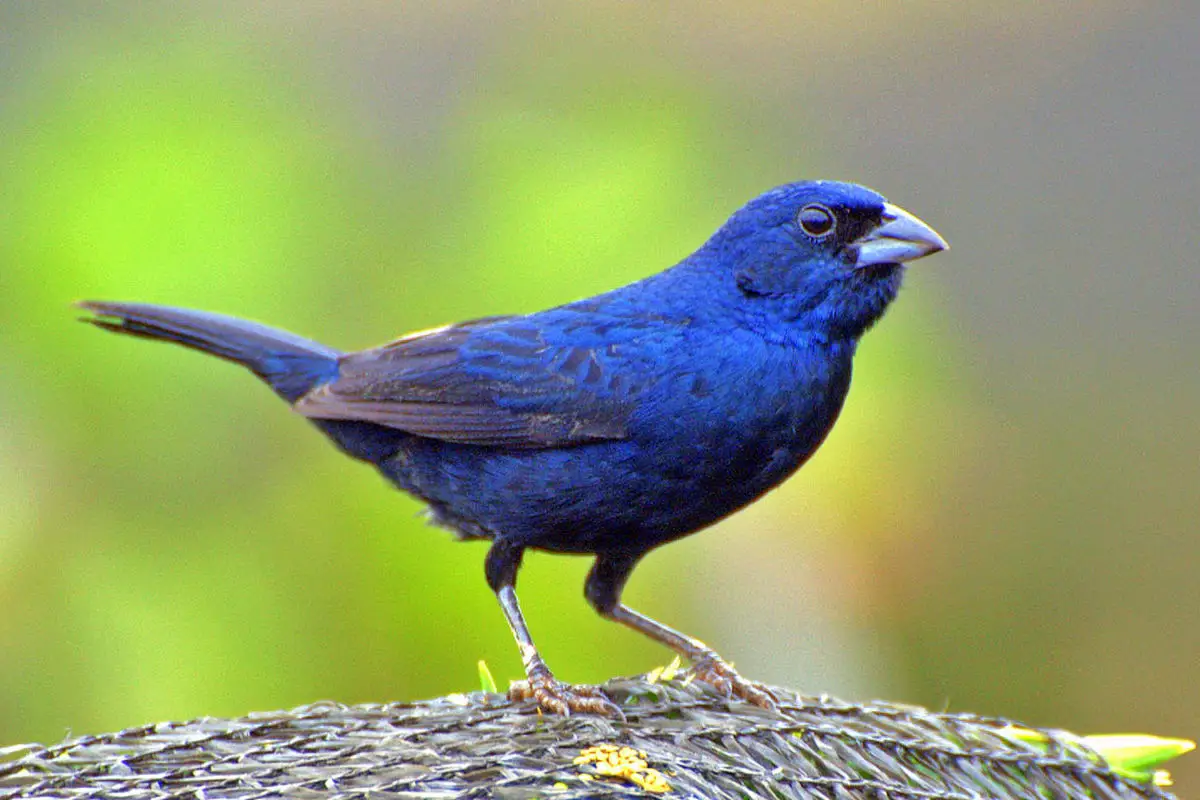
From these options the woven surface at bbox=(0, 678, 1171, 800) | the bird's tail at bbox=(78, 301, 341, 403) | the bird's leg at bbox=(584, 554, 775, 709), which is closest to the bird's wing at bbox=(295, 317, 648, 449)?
the bird's tail at bbox=(78, 301, 341, 403)

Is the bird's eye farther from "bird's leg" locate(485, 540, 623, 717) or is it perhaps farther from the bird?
"bird's leg" locate(485, 540, 623, 717)

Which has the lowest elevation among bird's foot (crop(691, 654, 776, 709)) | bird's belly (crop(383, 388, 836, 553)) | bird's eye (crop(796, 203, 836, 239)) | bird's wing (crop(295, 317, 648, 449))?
bird's foot (crop(691, 654, 776, 709))

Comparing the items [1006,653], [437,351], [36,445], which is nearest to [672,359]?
[437,351]

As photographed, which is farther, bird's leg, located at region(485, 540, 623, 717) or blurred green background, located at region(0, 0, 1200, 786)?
blurred green background, located at region(0, 0, 1200, 786)

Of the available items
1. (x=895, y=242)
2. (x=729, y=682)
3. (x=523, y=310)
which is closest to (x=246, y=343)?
(x=523, y=310)

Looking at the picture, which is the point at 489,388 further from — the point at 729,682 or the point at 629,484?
the point at 729,682

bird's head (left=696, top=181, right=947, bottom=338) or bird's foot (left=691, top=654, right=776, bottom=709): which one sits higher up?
bird's head (left=696, top=181, right=947, bottom=338)

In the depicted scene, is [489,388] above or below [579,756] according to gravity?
above
